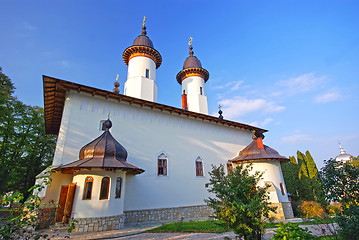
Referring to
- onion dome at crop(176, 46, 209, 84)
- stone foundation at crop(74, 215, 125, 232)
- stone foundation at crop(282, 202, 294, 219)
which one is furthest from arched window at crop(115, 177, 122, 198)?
onion dome at crop(176, 46, 209, 84)

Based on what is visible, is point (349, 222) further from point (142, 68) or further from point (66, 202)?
point (142, 68)

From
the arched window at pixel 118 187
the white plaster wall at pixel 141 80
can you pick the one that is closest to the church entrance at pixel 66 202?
the arched window at pixel 118 187

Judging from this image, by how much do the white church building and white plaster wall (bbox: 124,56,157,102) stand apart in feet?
0.32

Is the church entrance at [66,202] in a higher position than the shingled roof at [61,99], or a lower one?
lower

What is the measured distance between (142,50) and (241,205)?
1691cm

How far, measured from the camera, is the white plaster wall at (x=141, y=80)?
1684 cm

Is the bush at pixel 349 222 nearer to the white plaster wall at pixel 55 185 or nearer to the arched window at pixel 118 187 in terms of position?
the arched window at pixel 118 187

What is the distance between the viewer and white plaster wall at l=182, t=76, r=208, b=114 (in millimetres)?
20953

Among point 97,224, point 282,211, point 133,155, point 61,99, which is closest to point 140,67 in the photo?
point 61,99

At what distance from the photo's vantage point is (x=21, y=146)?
18281 mm

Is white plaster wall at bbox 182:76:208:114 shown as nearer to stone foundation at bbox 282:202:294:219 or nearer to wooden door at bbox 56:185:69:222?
stone foundation at bbox 282:202:294:219

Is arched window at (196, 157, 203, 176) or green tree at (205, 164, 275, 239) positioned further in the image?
arched window at (196, 157, 203, 176)

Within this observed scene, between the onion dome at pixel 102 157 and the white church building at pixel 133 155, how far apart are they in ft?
0.14

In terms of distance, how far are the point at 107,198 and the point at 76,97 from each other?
6034mm
